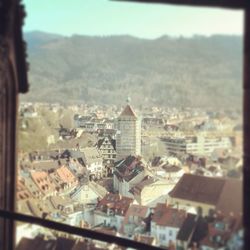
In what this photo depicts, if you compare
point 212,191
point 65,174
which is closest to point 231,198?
point 212,191

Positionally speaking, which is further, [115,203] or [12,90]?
[115,203]

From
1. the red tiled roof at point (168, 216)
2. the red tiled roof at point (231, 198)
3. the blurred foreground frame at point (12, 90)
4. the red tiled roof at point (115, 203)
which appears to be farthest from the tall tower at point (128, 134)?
the red tiled roof at point (231, 198)

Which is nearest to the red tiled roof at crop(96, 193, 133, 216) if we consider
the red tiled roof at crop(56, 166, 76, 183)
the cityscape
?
the cityscape

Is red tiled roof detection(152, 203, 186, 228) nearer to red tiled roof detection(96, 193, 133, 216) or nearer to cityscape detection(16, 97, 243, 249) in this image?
cityscape detection(16, 97, 243, 249)

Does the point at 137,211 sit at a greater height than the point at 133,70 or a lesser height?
lesser

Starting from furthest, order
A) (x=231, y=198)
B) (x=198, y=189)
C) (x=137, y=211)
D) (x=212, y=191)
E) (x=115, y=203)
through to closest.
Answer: (x=115, y=203), (x=137, y=211), (x=198, y=189), (x=212, y=191), (x=231, y=198)

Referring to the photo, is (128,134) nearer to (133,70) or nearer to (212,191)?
(133,70)
